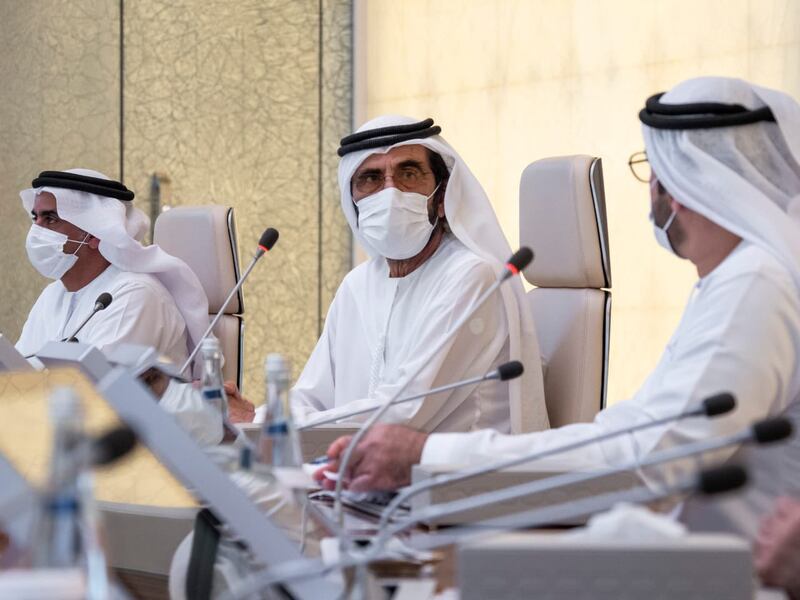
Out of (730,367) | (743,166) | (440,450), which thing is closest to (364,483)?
(440,450)

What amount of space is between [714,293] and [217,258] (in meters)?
2.59

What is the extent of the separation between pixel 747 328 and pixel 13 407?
118cm

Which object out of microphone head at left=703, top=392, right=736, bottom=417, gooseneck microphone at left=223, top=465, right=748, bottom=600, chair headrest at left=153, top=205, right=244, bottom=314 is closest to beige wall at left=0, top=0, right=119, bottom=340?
chair headrest at left=153, top=205, right=244, bottom=314

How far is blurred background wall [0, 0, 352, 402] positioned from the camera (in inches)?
222

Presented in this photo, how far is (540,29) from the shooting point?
19.5 feet

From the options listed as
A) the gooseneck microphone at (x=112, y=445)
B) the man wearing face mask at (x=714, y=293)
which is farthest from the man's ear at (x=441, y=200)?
the gooseneck microphone at (x=112, y=445)

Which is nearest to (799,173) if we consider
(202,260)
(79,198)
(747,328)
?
(747,328)

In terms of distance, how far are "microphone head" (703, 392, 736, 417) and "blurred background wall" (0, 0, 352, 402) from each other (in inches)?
179

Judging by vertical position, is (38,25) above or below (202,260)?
above

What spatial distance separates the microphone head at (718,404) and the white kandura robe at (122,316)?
2.76m

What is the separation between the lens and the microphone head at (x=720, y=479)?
42.9 inches

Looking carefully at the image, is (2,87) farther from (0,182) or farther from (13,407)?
(13,407)

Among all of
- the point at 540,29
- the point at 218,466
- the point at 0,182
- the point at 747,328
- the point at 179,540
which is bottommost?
the point at 179,540

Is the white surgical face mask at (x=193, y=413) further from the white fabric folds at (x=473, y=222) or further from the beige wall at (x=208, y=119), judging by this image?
the beige wall at (x=208, y=119)
